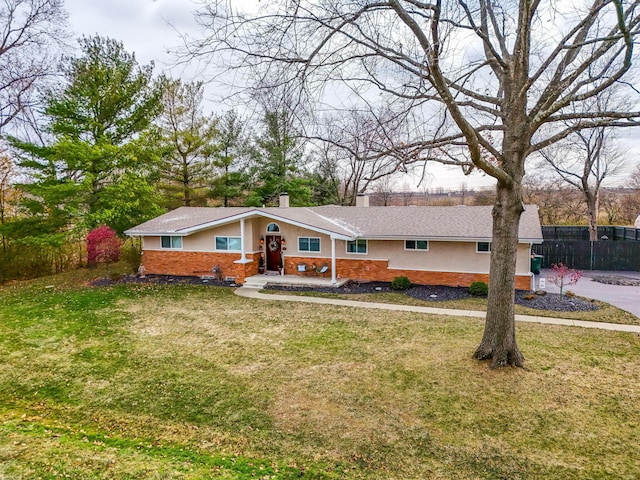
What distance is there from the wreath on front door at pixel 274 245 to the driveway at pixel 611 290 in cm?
1124

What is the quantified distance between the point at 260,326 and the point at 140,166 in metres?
13.6

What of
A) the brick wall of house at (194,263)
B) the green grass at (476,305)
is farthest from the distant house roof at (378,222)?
the green grass at (476,305)

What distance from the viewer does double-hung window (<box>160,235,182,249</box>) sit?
18.2 m

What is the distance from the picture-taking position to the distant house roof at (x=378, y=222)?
595 inches

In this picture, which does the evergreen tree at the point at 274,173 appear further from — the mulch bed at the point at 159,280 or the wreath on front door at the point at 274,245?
the mulch bed at the point at 159,280

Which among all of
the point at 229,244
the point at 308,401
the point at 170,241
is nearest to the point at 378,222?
the point at 229,244

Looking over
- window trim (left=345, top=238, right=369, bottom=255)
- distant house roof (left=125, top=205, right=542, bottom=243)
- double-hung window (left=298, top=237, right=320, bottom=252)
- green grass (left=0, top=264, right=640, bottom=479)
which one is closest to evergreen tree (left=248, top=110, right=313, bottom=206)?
distant house roof (left=125, top=205, right=542, bottom=243)

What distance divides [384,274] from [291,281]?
398 centimetres

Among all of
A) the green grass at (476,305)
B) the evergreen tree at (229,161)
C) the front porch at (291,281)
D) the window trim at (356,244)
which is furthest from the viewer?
the evergreen tree at (229,161)

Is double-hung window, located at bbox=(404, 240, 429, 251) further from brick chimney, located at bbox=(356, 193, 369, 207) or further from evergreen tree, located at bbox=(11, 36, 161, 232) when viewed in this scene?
evergreen tree, located at bbox=(11, 36, 161, 232)

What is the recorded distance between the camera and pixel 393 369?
25.2 feet

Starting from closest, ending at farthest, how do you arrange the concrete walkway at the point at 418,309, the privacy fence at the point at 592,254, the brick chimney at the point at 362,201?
the concrete walkway at the point at 418,309
the privacy fence at the point at 592,254
the brick chimney at the point at 362,201

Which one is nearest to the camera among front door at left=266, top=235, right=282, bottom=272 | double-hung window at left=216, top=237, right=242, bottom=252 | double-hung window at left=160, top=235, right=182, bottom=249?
double-hung window at left=216, top=237, right=242, bottom=252

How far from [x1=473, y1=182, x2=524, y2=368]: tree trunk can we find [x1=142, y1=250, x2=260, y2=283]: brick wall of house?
11.5 m
